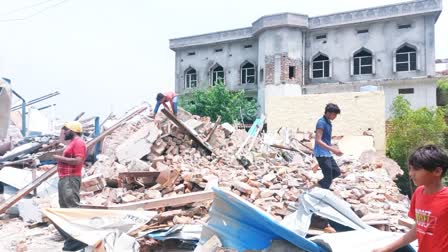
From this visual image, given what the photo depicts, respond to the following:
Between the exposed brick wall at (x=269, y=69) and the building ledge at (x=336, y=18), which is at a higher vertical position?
the building ledge at (x=336, y=18)

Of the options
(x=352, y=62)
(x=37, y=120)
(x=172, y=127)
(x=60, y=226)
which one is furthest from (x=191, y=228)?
(x=352, y=62)

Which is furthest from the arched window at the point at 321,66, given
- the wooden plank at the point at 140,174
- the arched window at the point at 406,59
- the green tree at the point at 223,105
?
the wooden plank at the point at 140,174

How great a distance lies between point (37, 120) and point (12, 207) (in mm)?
8485

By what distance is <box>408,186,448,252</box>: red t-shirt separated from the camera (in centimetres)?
184

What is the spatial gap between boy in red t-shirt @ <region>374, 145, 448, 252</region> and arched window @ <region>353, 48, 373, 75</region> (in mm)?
21730

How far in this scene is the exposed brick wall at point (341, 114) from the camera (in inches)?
546

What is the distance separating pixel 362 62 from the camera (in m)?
22.4

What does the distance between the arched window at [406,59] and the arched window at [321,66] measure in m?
3.78

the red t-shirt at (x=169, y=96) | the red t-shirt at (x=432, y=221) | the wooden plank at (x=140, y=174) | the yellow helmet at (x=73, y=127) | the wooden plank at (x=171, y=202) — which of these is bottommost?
the wooden plank at (x=171, y=202)

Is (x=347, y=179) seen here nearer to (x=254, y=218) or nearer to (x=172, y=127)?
(x=172, y=127)

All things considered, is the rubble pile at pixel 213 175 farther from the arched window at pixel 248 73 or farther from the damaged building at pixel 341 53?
the arched window at pixel 248 73

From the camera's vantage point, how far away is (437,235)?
6.10 feet

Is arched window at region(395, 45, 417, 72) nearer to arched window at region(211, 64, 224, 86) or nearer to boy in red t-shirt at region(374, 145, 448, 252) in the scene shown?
arched window at region(211, 64, 224, 86)

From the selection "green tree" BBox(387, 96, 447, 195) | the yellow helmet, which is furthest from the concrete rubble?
"green tree" BBox(387, 96, 447, 195)
